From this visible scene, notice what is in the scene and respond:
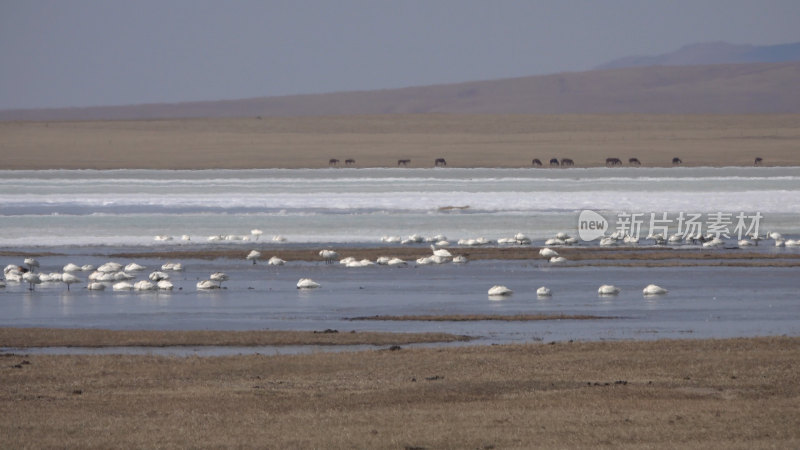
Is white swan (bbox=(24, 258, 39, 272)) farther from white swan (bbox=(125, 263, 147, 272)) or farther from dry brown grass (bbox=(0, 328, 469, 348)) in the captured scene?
dry brown grass (bbox=(0, 328, 469, 348))

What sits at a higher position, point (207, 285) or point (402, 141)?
point (402, 141)

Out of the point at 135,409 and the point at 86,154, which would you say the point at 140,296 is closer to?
the point at 135,409

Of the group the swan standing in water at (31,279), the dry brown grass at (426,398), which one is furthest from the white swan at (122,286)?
the dry brown grass at (426,398)

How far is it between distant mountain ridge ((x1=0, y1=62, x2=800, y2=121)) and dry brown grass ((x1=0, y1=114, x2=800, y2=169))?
3829 centimetres

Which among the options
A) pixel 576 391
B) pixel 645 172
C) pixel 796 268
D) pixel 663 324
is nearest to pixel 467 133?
pixel 645 172

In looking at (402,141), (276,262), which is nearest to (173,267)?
(276,262)

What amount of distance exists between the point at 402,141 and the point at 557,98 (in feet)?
212

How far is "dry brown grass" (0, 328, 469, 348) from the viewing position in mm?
14406

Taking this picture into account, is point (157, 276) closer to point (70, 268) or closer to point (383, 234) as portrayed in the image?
point (70, 268)

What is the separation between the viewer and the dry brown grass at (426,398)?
350 inches

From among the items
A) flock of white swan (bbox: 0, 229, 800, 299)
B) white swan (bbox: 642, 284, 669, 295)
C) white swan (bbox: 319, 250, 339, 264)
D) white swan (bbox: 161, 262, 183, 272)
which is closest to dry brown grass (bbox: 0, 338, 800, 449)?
white swan (bbox: 642, 284, 669, 295)

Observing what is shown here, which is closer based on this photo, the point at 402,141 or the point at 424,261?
the point at 424,261

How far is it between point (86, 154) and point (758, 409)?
2422 inches

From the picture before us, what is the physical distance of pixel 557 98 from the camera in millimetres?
138500
